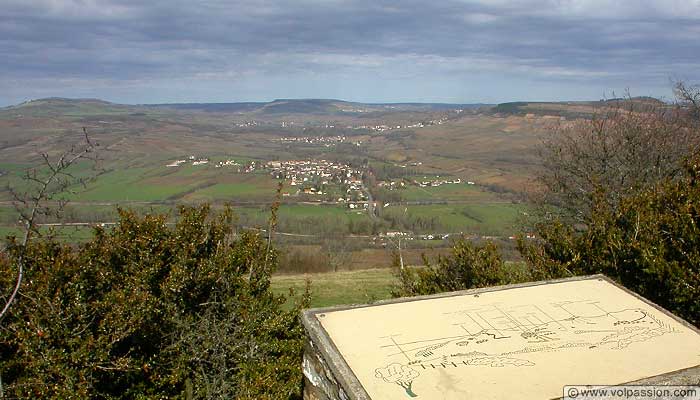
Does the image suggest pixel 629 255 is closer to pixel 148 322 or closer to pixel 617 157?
pixel 148 322

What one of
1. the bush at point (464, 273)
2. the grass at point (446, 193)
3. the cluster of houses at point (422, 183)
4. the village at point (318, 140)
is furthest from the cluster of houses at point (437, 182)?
the bush at point (464, 273)

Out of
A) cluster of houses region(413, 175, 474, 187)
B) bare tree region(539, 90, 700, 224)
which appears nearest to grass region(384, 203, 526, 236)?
cluster of houses region(413, 175, 474, 187)

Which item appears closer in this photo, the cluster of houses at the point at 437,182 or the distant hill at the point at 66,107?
the cluster of houses at the point at 437,182

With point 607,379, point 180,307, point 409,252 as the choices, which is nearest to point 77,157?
point 180,307

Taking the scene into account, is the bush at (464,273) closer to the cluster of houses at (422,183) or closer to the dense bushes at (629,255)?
the dense bushes at (629,255)

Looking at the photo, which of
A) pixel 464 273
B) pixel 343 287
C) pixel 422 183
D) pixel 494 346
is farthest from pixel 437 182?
pixel 494 346

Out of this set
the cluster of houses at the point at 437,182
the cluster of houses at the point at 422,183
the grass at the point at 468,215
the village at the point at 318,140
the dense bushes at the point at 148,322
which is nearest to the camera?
the dense bushes at the point at 148,322
